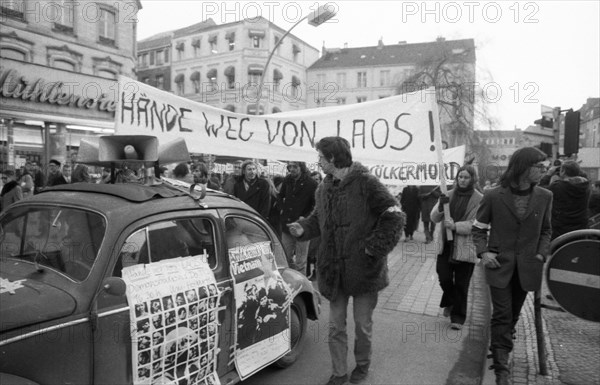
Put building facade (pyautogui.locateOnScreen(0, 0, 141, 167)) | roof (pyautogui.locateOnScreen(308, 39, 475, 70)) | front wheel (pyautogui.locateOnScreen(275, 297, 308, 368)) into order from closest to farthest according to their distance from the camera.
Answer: front wheel (pyautogui.locateOnScreen(275, 297, 308, 368)), building facade (pyautogui.locateOnScreen(0, 0, 141, 167)), roof (pyautogui.locateOnScreen(308, 39, 475, 70))

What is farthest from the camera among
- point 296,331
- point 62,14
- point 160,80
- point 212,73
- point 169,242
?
point 160,80

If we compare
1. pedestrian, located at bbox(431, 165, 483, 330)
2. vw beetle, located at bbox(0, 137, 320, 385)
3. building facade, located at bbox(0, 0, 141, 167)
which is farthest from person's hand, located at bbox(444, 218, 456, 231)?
building facade, located at bbox(0, 0, 141, 167)

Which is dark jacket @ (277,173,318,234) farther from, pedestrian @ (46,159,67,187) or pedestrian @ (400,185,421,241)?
pedestrian @ (400,185,421,241)

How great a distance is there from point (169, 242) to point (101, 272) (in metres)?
0.56

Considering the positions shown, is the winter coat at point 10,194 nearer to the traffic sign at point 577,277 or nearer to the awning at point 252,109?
the traffic sign at point 577,277

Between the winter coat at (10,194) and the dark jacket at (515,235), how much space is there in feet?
27.2

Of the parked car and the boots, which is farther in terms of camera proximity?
the boots

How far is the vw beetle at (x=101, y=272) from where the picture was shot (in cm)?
229

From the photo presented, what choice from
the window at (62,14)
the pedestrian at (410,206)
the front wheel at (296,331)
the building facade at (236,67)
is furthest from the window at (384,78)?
the front wheel at (296,331)

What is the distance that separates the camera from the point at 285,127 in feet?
16.7

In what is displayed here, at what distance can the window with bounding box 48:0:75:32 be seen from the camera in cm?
1916

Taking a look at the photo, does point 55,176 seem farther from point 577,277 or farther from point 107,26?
point 107,26

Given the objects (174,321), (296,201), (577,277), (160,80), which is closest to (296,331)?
(174,321)

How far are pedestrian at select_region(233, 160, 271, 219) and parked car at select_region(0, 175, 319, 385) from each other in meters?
3.34
